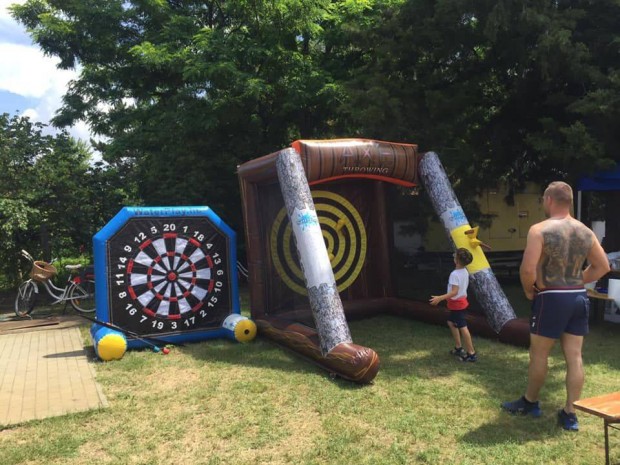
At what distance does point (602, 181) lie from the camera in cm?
855

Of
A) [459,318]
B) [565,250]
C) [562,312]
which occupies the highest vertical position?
[565,250]

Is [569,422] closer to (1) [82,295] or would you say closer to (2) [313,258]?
(2) [313,258]

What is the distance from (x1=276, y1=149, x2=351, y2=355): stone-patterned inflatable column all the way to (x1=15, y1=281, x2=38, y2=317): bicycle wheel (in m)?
6.33

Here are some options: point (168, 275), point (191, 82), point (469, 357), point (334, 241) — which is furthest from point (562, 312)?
point (191, 82)

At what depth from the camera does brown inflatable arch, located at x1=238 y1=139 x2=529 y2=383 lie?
6.32m

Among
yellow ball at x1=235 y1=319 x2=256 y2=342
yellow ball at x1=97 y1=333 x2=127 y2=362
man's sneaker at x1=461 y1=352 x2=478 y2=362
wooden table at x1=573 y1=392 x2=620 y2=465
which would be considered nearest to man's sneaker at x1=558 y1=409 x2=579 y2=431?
wooden table at x1=573 y1=392 x2=620 y2=465

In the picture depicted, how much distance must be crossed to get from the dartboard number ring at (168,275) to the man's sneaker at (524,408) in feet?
14.1

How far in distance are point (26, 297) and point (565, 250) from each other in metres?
9.59

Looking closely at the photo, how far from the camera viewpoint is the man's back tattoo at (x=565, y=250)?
3795 millimetres

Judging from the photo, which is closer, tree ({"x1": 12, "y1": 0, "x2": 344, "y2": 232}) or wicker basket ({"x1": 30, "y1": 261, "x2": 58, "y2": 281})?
wicker basket ({"x1": 30, "y1": 261, "x2": 58, "y2": 281})

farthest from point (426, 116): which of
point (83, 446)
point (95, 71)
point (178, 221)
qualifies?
point (95, 71)

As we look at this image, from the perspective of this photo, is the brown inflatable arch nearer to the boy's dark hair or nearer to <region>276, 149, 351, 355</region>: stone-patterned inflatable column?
<region>276, 149, 351, 355</region>: stone-patterned inflatable column

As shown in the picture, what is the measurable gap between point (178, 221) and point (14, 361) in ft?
8.92

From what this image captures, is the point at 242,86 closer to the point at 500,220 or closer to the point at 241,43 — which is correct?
the point at 241,43
